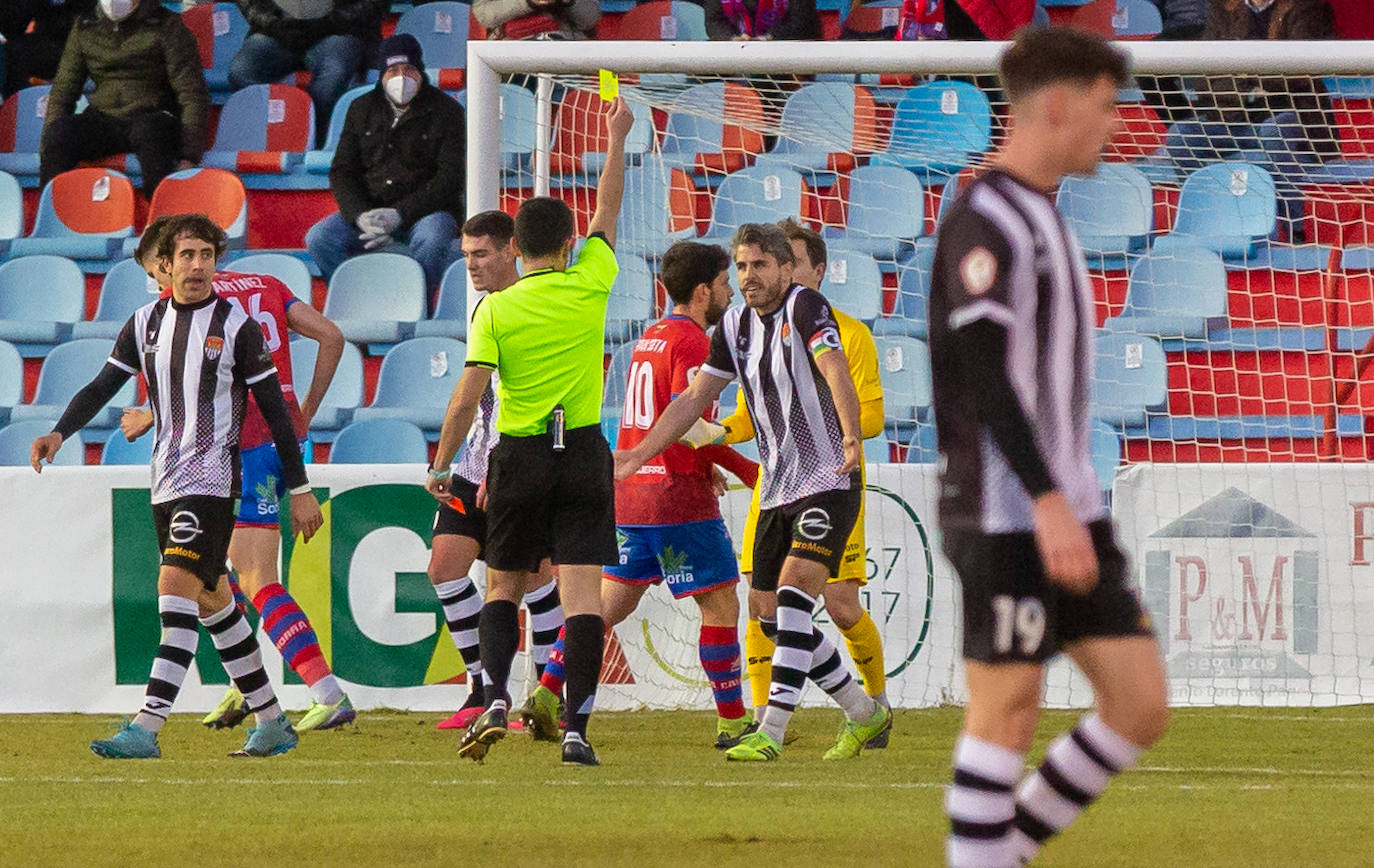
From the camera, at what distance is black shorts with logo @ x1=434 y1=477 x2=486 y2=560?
7859mm

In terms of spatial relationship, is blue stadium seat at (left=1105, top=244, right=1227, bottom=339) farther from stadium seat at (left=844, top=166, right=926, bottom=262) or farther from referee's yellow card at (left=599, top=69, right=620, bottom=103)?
referee's yellow card at (left=599, top=69, right=620, bottom=103)

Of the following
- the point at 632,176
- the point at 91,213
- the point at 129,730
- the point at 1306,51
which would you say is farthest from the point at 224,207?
the point at 1306,51

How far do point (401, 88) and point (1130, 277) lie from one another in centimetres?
462

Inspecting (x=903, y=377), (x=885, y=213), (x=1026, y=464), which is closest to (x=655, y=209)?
(x=885, y=213)

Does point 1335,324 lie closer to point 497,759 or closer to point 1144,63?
point 1144,63

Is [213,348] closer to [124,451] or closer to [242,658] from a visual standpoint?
[242,658]

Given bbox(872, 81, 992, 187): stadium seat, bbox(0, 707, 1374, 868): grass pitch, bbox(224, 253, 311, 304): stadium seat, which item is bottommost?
bbox(0, 707, 1374, 868): grass pitch

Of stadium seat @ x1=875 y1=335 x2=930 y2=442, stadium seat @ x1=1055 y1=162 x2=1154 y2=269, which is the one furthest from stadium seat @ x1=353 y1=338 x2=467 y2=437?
stadium seat @ x1=1055 y1=162 x2=1154 y2=269

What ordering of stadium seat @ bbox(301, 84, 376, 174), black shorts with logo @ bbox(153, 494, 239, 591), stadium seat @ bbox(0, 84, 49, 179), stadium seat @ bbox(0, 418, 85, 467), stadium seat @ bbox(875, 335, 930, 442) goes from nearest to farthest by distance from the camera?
black shorts with logo @ bbox(153, 494, 239, 591) < stadium seat @ bbox(875, 335, 930, 442) < stadium seat @ bbox(0, 418, 85, 467) < stadium seat @ bbox(301, 84, 376, 174) < stadium seat @ bbox(0, 84, 49, 179)

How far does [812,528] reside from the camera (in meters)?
6.66

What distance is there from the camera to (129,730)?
666 cm

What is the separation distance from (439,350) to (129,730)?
16.2 feet

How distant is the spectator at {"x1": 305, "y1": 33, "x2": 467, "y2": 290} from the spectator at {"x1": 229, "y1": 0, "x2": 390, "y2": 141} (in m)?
1.26

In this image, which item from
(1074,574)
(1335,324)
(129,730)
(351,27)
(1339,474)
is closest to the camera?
(1074,574)
